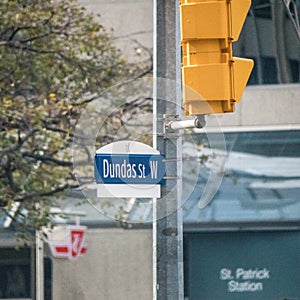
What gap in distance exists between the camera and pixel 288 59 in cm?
1357

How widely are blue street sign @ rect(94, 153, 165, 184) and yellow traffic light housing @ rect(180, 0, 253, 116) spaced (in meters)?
0.61

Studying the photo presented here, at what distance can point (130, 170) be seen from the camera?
20.2 ft

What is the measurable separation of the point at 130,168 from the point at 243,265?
23.6 feet

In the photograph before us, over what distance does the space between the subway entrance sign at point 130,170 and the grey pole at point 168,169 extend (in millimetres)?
68

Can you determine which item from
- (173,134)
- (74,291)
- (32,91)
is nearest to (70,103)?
(32,91)

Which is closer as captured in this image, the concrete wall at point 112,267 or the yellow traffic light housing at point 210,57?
the yellow traffic light housing at point 210,57

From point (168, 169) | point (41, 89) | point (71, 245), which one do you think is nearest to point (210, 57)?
point (168, 169)

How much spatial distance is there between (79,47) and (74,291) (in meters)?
3.21

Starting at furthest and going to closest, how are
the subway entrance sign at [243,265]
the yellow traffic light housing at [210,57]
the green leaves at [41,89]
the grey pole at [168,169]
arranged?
the subway entrance sign at [243,265] < the green leaves at [41,89] < the grey pole at [168,169] < the yellow traffic light housing at [210,57]

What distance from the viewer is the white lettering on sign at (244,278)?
42.8 feet

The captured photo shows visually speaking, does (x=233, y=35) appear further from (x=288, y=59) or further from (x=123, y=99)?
(x=288, y=59)

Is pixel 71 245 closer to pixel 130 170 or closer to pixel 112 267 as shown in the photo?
pixel 112 267

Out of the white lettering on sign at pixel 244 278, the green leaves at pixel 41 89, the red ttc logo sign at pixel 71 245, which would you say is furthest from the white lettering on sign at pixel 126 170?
the white lettering on sign at pixel 244 278

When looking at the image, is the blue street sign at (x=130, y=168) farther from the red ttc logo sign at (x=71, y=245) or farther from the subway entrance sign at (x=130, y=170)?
the red ttc logo sign at (x=71, y=245)
